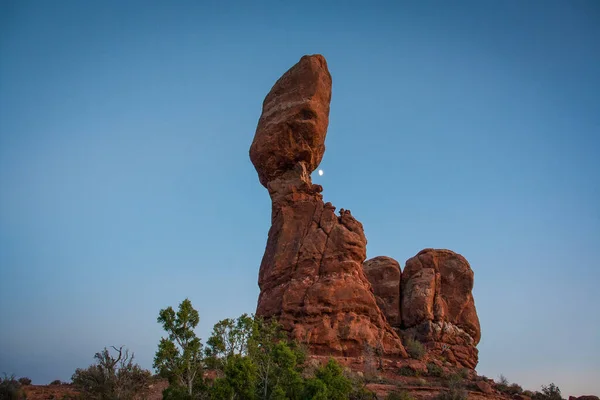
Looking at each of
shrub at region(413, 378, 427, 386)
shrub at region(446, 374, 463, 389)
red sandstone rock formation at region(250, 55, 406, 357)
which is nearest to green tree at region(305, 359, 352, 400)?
shrub at region(446, 374, 463, 389)

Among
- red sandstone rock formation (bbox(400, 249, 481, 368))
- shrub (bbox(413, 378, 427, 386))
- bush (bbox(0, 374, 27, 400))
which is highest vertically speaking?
red sandstone rock formation (bbox(400, 249, 481, 368))

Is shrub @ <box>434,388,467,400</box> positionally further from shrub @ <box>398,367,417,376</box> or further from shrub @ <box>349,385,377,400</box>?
shrub @ <box>398,367,417,376</box>

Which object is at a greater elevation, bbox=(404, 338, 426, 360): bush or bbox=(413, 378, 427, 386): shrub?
bbox=(404, 338, 426, 360): bush

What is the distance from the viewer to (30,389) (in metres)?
28.1

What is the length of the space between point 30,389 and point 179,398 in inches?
430

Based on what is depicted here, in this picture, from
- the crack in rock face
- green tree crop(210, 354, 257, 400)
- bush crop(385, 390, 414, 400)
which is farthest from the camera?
the crack in rock face

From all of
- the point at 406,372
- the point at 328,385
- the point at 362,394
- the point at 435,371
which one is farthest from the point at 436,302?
the point at 328,385

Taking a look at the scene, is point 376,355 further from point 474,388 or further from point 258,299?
point 258,299

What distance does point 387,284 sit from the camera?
46.7 meters

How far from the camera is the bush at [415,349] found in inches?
1449

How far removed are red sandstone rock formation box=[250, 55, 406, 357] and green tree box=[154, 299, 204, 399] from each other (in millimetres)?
9591

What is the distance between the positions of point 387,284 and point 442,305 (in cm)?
530

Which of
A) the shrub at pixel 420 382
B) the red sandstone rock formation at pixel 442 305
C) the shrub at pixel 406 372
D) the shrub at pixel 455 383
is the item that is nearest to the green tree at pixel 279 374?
the shrub at pixel 455 383

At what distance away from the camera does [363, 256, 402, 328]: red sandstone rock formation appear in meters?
45.1
